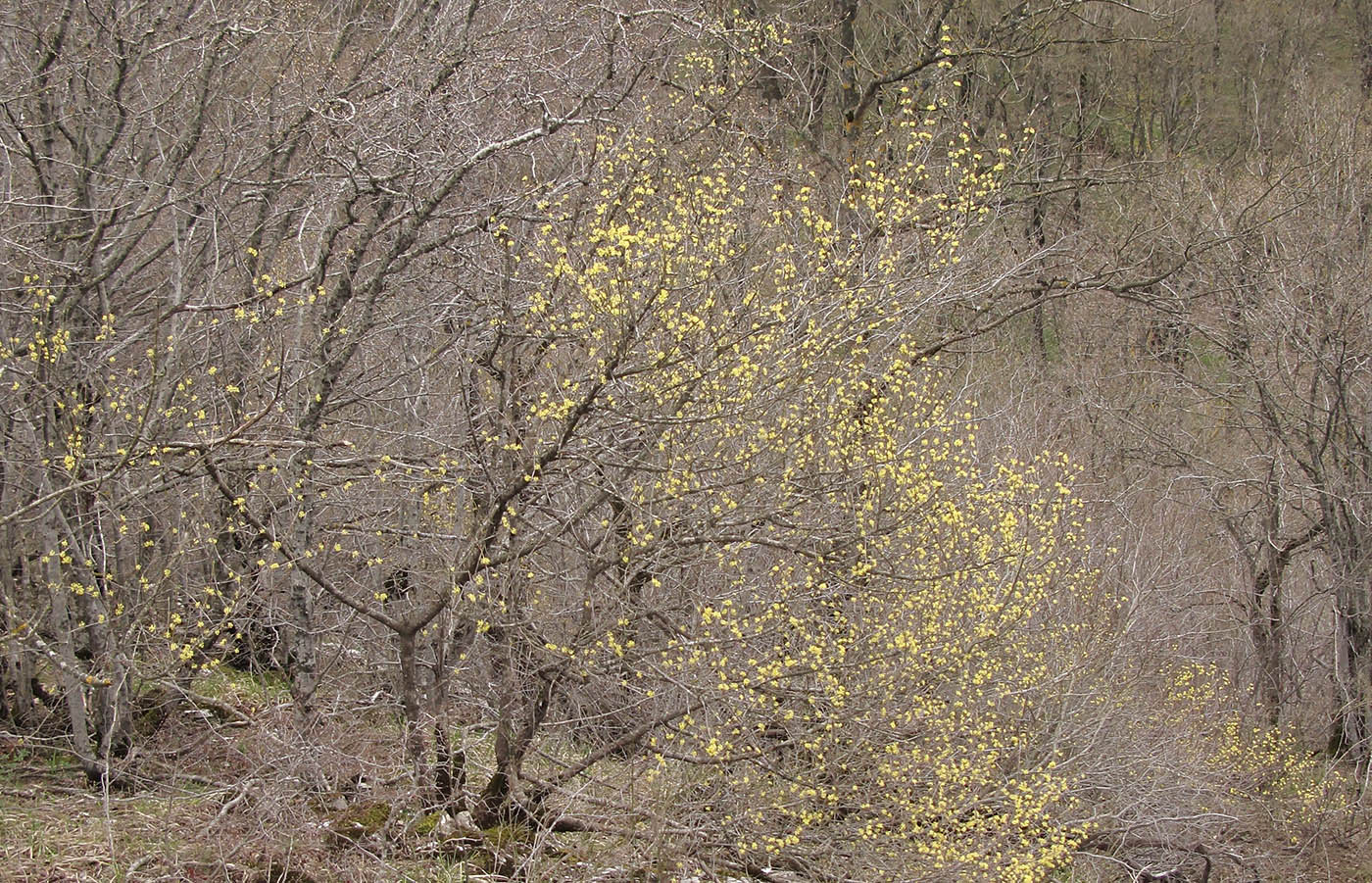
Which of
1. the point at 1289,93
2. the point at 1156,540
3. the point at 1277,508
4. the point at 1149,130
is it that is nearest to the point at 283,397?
the point at 1156,540

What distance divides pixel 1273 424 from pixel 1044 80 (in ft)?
28.9

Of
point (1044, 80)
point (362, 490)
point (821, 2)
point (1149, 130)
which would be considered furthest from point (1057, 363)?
point (362, 490)

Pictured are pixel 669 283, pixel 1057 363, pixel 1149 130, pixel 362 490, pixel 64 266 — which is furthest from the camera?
pixel 1149 130

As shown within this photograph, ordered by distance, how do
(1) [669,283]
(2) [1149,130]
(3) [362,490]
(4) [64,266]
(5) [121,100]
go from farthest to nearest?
1. (2) [1149,130]
2. (3) [362,490]
3. (5) [121,100]
4. (4) [64,266]
5. (1) [669,283]

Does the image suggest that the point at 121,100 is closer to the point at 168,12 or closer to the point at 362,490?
the point at 168,12

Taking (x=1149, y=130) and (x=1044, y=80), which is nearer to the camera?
(x=1044, y=80)

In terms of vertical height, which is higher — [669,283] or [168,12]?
[168,12]

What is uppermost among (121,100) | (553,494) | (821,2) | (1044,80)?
(1044,80)

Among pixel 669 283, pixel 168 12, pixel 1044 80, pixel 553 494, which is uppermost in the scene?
pixel 1044 80

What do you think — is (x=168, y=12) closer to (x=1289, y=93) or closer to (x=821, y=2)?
(x=821, y=2)

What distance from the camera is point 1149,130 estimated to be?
901 inches

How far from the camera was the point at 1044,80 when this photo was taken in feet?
65.3

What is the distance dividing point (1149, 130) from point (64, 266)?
21344 mm

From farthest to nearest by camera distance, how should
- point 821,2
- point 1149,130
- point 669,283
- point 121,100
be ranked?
point 1149,130, point 821,2, point 121,100, point 669,283
